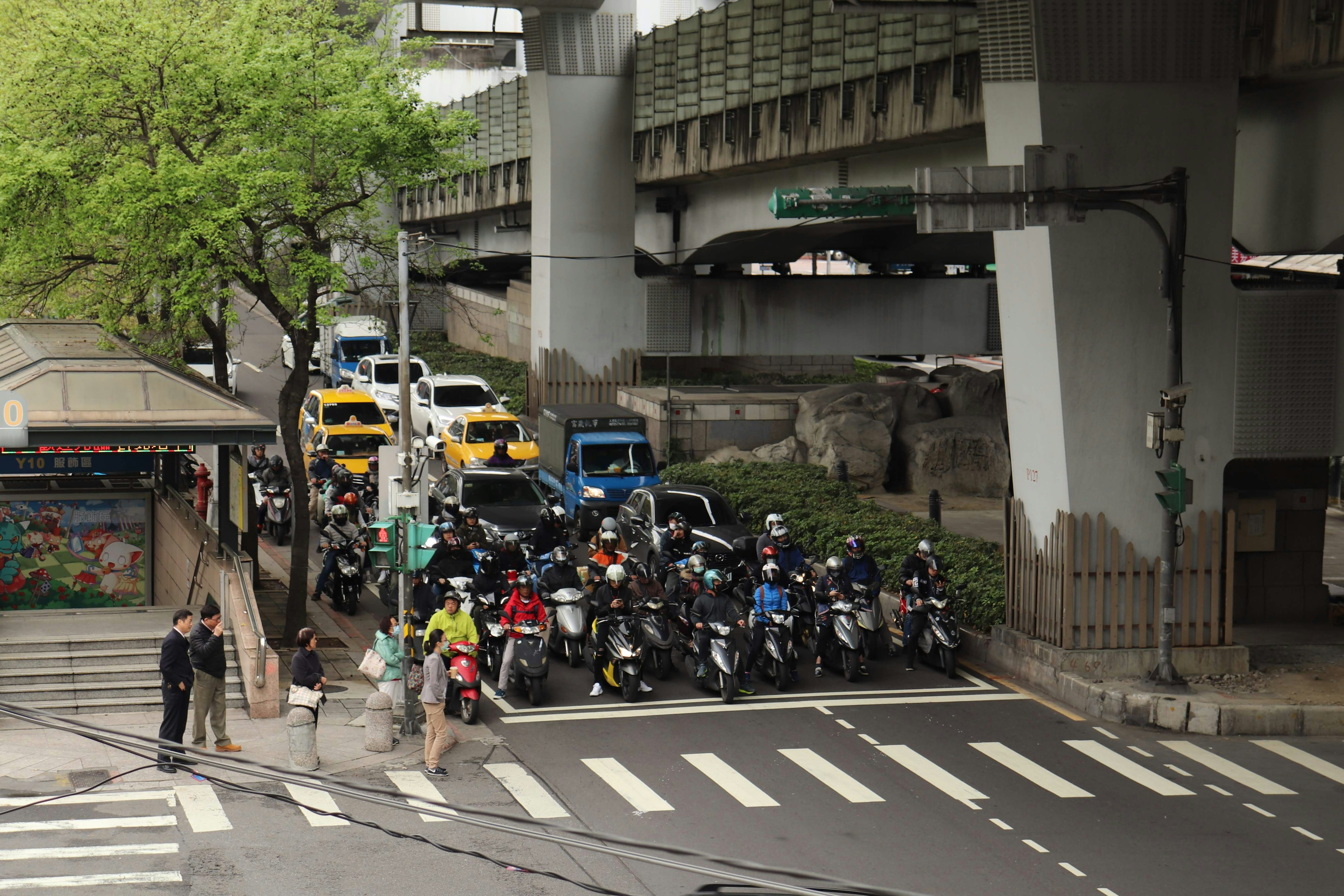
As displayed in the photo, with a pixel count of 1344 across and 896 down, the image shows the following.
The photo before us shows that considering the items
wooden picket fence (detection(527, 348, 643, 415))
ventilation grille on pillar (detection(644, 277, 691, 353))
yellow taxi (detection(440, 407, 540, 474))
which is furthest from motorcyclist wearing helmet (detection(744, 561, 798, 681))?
ventilation grille on pillar (detection(644, 277, 691, 353))

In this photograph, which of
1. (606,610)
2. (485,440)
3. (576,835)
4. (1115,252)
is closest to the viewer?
(576,835)

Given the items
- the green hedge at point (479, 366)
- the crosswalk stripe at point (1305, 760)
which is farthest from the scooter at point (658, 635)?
the green hedge at point (479, 366)

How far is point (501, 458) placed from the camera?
31.2m

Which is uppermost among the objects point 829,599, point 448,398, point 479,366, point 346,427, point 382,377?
point 479,366

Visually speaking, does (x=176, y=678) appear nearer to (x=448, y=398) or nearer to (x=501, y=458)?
(x=501, y=458)

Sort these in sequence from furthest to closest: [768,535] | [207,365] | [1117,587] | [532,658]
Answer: [207,365] < [768,535] < [1117,587] < [532,658]

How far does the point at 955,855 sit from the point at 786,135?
19.0 meters

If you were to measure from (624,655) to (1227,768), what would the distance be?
658cm

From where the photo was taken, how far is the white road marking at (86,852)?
12156mm

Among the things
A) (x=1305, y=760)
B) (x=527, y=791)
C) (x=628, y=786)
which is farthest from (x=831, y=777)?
(x=1305, y=760)

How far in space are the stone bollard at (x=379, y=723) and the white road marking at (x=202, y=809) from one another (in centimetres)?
181

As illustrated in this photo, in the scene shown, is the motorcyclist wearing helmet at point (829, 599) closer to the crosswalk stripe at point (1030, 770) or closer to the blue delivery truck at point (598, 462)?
the crosswalk stripe at point (1030, 770)

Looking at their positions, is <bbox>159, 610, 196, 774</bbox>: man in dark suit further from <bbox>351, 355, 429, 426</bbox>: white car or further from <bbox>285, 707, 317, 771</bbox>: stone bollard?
<bbox>351, 355, 429, 426</bbox>: white car

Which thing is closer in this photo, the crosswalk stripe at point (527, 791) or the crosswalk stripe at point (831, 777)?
the crosswalk stripe at point (527, 791)
